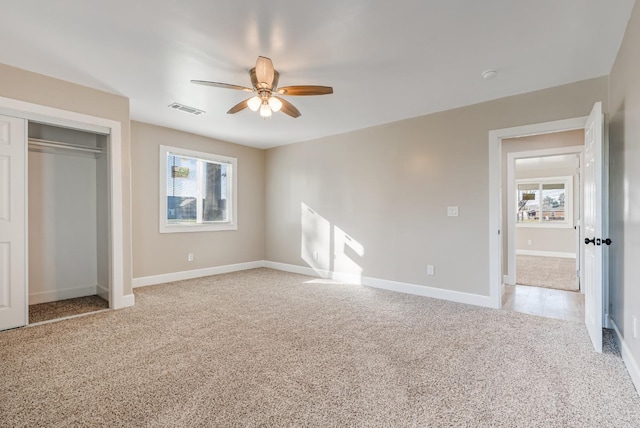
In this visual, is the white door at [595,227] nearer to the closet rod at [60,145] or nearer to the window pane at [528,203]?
the closet rod at [60,145]

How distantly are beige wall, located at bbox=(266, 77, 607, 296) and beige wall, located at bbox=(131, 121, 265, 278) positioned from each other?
70 centimetres

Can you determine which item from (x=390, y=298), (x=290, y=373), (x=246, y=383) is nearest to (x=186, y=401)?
(x=246, y=383)

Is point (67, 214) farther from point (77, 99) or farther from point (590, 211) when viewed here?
point (590, 211)

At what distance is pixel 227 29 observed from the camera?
2266mm

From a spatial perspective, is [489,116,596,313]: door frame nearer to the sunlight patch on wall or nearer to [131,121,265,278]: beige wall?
the sunlight patch on wall

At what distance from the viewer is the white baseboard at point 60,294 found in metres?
3.82

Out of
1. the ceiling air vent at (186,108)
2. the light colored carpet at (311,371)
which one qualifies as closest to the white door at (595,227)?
the light colored carpet at (311,371)

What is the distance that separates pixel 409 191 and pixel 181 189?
376 cm

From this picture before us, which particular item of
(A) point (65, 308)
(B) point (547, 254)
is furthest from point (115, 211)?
(B) point (547, 254)

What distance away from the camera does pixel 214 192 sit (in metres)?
5.70

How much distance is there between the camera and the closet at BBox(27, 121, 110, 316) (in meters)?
3.76

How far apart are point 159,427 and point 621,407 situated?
2.62 meters

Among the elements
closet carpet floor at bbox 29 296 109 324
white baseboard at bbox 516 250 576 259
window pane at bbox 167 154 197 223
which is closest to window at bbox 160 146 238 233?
window pane at bbox 167 154 197 223

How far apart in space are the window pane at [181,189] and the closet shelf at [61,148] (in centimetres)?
111
